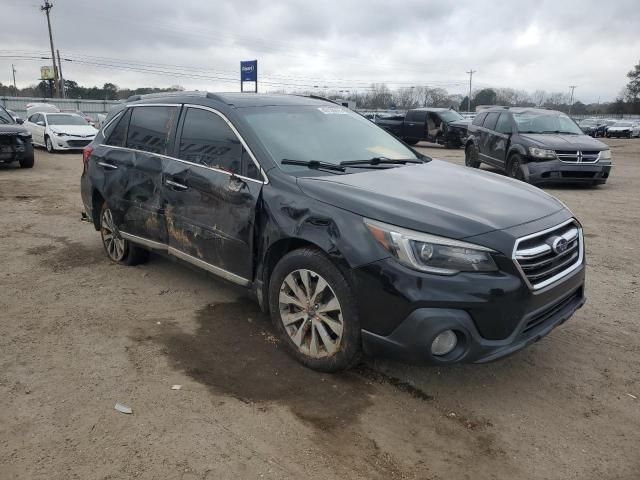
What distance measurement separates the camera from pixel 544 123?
11.9 meters

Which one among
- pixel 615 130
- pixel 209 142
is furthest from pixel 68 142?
pixel 615 130

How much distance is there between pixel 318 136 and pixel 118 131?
2.38 m

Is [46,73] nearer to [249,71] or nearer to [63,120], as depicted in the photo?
[249,71]

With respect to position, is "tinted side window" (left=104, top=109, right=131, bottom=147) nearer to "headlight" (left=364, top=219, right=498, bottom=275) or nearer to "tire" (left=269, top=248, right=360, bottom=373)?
"tire" (left=269, top=248, right=360, bottom=373)

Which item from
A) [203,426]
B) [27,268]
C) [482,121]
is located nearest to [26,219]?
[27,268]

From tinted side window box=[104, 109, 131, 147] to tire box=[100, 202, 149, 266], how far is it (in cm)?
66

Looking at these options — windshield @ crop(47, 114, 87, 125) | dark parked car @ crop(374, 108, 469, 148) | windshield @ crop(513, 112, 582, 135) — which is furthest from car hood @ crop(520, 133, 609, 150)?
windshield @ crop(47, 114, 87, 125)

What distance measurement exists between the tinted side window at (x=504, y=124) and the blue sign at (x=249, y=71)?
887 inches

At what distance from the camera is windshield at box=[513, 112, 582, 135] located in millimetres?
11758

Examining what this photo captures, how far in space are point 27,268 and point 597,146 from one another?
34.7ft

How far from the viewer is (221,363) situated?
144 inches

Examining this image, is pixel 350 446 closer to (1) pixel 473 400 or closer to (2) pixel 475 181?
(1) pixel 473 400

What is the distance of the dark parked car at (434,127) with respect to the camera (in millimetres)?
22297

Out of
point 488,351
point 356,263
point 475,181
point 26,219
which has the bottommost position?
point 26,219
